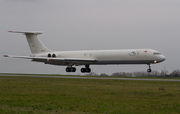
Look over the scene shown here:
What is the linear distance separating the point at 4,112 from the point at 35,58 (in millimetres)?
47605

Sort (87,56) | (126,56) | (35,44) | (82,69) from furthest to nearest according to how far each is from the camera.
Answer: (35,44) < (82,69) < (87,56) < (126,56)

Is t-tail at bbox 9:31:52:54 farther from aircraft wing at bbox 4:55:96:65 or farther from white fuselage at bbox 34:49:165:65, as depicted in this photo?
white fuselage at bbox 34:49:165:65

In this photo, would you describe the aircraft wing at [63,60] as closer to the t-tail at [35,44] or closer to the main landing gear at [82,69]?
the main landing gear at [82,69]

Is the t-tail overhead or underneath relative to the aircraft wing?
overhead

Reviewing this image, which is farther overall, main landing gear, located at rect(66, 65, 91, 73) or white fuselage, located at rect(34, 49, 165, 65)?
main landing gear, located at rect(66, 65, 91, 73)

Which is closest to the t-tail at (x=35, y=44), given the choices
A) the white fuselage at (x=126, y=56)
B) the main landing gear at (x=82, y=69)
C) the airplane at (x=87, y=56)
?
the airplane at (x=87, y=56)

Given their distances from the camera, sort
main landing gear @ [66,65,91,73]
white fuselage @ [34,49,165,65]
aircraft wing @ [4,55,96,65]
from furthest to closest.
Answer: main landing gear @ [66,65,91,73]
aircraft wing @ [4,55,96,65]
white fuselage @ [34,49,165,65]

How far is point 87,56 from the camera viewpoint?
60.7 meters

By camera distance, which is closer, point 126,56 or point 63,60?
point 126,56

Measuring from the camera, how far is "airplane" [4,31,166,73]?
2124 inches

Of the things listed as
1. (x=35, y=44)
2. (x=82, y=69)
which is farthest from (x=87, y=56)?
(x=35, y=44)

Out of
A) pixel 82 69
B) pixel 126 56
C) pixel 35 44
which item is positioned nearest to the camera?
pixel 126 56

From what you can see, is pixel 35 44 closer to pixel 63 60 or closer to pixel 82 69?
pixel 63 60

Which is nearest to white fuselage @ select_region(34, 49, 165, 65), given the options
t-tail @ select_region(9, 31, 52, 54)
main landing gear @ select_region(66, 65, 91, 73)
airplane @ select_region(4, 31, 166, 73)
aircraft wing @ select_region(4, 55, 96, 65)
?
airplane @ select_region(4, 31, 166, 73)
